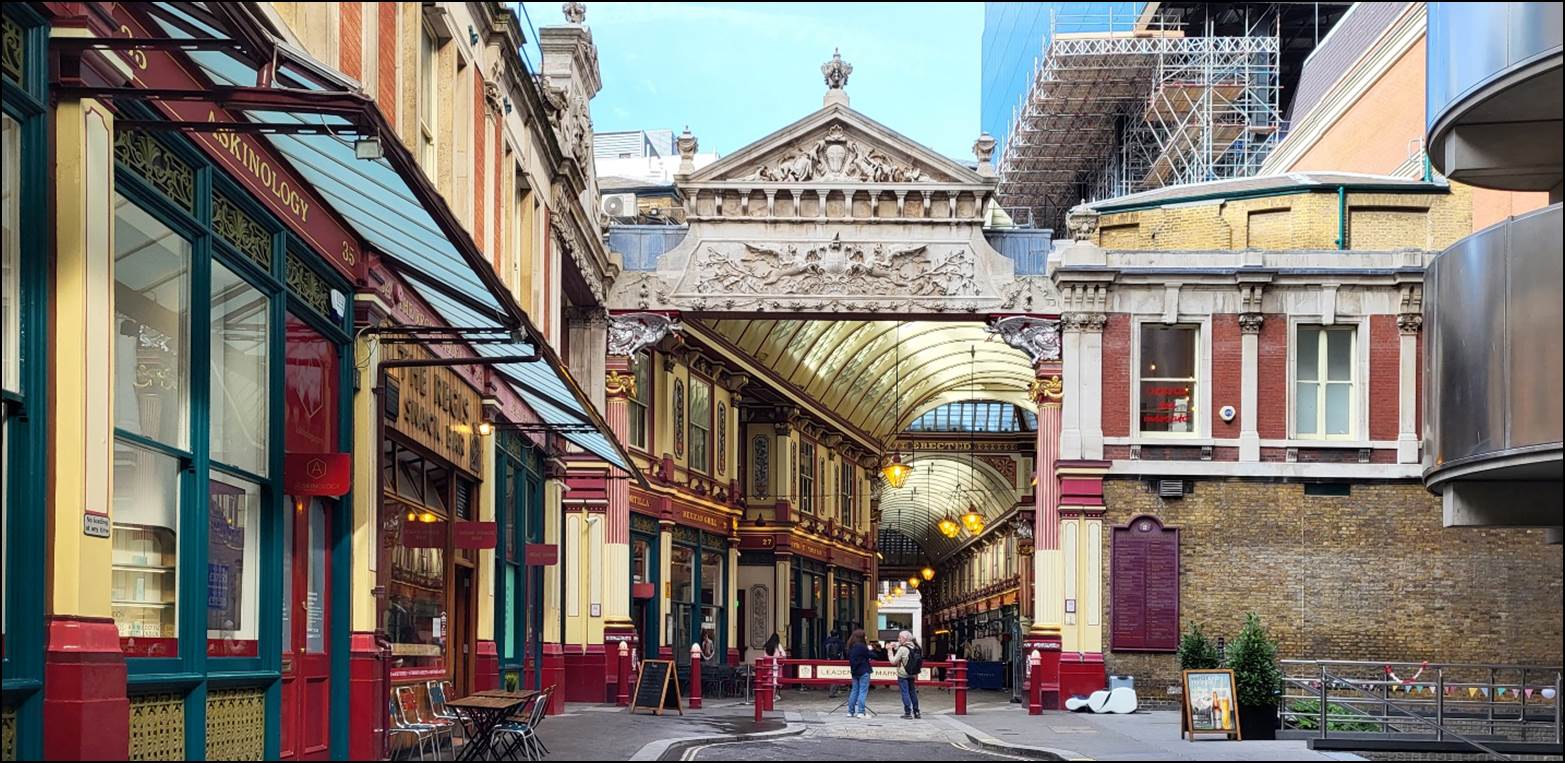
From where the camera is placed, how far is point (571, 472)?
113 ft

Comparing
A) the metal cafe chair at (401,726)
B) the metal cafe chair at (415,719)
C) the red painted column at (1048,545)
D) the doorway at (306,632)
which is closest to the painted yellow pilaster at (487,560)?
the metal cafe chair at (415,719)

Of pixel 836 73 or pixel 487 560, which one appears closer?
pixel 487 560

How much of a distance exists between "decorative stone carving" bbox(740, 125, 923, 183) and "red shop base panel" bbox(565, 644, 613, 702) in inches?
362

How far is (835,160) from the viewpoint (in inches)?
A: 1362

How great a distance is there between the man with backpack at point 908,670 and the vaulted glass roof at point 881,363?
989cm

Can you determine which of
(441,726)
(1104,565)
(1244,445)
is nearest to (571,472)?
(1104,565)

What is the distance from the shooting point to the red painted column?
1321 inches

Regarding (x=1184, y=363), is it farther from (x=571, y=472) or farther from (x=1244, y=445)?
(x=571, y=472)

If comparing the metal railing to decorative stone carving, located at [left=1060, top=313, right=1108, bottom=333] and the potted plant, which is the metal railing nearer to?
the potted plant

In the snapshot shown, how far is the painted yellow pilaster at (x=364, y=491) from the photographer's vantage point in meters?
16.8

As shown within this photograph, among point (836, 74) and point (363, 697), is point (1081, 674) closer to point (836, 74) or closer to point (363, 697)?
point (836, 74)

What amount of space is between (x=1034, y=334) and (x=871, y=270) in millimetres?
3209

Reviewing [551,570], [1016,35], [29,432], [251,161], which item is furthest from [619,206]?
[1016,35]

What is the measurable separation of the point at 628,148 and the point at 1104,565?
1304 inches
